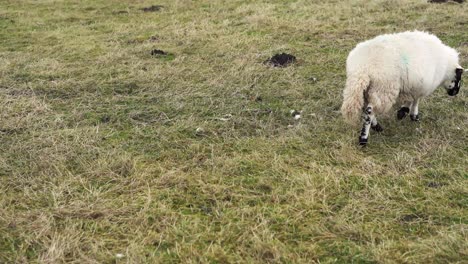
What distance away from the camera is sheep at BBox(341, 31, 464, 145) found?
6227mm

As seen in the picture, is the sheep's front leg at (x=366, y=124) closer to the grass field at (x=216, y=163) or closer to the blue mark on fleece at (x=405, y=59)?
the grass field at (x=216, y=163)

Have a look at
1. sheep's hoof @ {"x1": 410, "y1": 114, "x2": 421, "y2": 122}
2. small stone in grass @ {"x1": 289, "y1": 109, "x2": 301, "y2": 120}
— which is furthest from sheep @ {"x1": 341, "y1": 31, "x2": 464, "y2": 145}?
→ small stone in grass @ {"x1": 289, "y1": 109, "x2": 301, "y2": 120}

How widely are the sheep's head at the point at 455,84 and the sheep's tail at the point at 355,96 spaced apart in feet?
6.91

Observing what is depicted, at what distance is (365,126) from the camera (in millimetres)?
6398

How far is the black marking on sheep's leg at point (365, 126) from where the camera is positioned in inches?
250

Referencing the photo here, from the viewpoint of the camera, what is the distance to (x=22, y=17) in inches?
649

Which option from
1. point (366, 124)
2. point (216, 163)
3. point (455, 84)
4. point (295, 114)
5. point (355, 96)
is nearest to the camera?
point (216, 163)

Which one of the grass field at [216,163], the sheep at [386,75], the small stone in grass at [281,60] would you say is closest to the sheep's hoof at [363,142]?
the sheep at [386,75]

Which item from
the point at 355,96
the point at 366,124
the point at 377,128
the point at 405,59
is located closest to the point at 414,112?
the point at 377,128

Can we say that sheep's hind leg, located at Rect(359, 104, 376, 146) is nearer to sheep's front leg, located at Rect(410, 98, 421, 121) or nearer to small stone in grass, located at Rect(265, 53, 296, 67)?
sheep's front leg, located at Rect(410, 98, 421, 121)

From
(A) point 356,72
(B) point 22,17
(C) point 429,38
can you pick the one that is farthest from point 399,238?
(B) point 22,17

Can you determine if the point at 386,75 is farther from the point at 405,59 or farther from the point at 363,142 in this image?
the point at 363,142

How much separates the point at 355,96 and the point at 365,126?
0.50m

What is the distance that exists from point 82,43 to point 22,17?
5490mm
